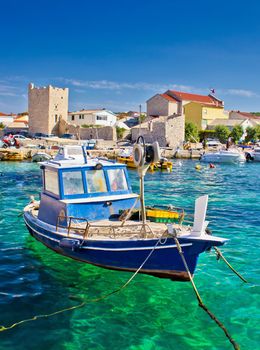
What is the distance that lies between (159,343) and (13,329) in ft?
8.82

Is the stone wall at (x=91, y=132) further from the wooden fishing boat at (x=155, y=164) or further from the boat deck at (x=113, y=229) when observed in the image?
the boat deck at (x=113, y=229)

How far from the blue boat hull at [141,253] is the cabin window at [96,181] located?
1.79 m

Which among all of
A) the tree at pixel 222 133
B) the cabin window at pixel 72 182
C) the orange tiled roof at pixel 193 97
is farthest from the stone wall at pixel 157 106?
the cabin window at pixel 72 182

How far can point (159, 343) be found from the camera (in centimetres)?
764

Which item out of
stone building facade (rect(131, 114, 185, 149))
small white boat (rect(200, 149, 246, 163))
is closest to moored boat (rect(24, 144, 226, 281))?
small white boat (rect(200, 149, 246, 163))

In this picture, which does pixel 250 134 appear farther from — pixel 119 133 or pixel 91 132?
pixel 91 132

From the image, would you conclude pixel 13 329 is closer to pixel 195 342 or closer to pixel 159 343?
pixel 159 343

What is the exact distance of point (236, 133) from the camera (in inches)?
3270

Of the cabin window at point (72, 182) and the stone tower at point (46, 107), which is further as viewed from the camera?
the stone tower at point (46, 107)

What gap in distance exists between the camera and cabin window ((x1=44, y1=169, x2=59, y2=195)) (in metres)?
12.2

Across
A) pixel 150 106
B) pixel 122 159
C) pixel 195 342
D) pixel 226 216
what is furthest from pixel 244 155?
pixel 195 342

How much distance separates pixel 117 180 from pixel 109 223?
165 centimetres

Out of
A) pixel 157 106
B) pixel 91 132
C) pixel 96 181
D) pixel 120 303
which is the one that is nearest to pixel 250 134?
pixel 157 106

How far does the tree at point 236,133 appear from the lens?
82.9m
